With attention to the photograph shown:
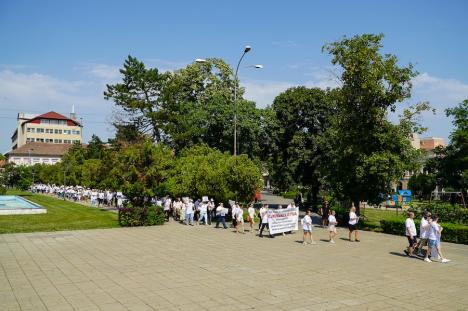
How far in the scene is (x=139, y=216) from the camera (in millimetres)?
26297

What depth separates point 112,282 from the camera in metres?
12.2

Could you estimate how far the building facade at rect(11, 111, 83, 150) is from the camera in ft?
447

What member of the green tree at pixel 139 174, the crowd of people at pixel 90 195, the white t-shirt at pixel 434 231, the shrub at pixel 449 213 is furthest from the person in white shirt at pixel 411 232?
the crowd of people at pixel 90 195

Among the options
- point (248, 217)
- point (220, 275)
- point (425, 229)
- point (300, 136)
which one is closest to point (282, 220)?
point (248, 217)

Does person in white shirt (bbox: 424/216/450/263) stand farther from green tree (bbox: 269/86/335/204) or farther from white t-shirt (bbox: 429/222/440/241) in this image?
green tree (bbox: 269/86/335/204)

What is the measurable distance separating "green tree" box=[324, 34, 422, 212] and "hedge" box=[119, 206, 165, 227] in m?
12.0

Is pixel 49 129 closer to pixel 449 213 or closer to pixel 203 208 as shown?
pixel 203 208

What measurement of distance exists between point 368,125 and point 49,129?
13159cm

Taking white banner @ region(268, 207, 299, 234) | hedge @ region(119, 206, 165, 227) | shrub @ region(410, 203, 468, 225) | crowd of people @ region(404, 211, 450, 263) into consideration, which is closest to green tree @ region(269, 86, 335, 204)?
shrub @ region(410, 203, 468, 225)

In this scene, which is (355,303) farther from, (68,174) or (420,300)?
(68,174)

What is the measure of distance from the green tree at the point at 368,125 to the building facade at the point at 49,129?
126 metres

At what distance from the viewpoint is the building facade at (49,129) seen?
13612 cm

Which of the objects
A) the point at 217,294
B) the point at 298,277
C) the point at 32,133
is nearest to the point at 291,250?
the point at 298,277

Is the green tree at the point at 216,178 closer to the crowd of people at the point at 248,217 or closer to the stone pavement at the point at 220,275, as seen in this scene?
the crowd of people at the point at 248,217
